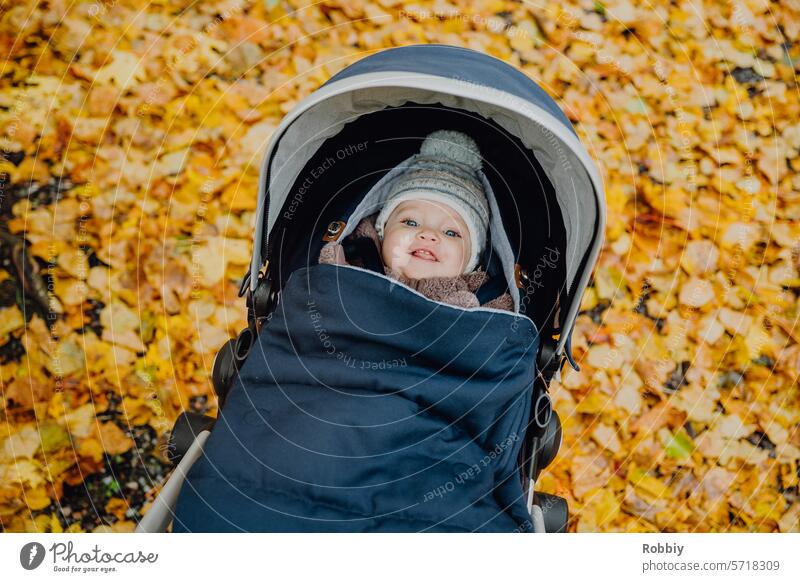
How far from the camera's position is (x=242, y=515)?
88 centimetres

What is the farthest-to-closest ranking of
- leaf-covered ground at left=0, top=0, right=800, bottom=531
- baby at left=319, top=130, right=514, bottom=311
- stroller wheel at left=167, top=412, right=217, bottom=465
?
leaf-covered ground at left=0, top=0, right=800, bottom=531 → baby at left=319, top=130, right=514, bottom=311 → stroller wheel at left=167, top=412, right=217, bottom=465

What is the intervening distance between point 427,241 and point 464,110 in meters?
0.27

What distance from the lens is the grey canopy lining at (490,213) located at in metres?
1.27

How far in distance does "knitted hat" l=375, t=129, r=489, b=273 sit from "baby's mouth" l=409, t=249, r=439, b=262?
89 mm

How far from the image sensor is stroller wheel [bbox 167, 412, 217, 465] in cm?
108

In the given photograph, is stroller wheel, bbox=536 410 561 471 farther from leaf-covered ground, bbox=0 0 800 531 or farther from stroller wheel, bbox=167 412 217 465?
stroller wheel, bbox=167 412 217 465

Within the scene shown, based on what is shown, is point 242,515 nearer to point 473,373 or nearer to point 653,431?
point 473,373

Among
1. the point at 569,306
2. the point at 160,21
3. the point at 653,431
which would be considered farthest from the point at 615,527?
the point at 160,21

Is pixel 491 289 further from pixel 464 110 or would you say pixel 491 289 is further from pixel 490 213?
pixel 464 110

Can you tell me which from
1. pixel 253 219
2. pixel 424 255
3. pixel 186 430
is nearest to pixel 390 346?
pixel 424 255

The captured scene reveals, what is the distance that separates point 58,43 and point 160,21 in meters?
0.26

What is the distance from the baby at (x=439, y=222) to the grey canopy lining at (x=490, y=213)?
15 millimetres

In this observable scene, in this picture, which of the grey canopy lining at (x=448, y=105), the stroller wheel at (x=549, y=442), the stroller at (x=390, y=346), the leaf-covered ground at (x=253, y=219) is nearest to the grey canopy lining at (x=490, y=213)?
the stroller at (x=390, y=346)

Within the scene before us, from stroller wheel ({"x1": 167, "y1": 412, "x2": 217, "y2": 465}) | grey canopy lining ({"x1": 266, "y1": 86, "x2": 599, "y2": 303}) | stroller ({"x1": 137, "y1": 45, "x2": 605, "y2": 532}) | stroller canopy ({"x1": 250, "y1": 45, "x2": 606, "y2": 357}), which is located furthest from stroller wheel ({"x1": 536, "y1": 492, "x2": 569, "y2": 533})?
stroller wheel ({"x1": 167, "y1": 412, "x2": 217, "y2": 465})
